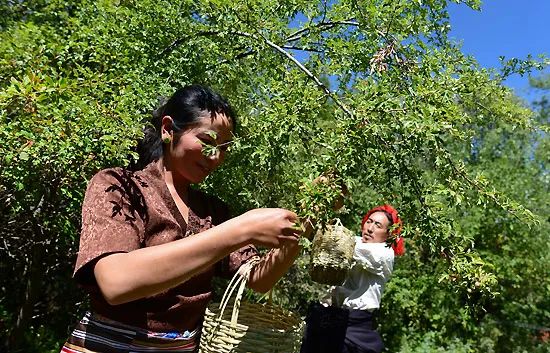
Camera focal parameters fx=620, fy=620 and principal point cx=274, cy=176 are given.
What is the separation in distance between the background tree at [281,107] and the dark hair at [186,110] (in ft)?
0.49

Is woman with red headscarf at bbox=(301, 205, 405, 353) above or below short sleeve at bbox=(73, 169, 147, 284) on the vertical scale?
below

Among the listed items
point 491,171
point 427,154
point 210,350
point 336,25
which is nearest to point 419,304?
point 491,171

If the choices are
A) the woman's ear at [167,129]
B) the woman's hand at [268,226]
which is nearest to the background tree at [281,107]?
the woman's hand at [268,226]

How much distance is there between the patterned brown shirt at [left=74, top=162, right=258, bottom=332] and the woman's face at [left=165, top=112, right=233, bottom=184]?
66 millimetres

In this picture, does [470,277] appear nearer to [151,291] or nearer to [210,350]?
[210,350]

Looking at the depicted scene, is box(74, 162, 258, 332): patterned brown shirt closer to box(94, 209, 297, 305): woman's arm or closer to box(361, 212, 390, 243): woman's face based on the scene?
box(94, 209, 297, 305): woman's arm

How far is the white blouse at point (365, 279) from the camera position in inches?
144

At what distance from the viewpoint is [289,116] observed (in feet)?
5.70

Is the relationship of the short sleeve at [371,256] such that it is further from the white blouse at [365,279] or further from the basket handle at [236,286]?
the basket handle at [236,286]

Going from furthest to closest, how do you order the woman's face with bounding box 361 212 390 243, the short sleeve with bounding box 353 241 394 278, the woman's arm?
the woman's face with bounding box 361 212 390 243
the short sleeve with bounding box 353 241 394 278
the woman's arm

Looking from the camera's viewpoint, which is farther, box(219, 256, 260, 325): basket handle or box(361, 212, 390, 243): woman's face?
box(361, 212, 390, 243): woman's face

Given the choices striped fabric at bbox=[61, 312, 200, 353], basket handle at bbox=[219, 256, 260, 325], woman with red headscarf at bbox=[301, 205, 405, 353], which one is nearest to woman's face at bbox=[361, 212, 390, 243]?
woman with red headscarf at bbox=[301, 205, 405, 353]

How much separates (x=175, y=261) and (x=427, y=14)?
1.72 metres

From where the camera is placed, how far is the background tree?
158 centimetres
